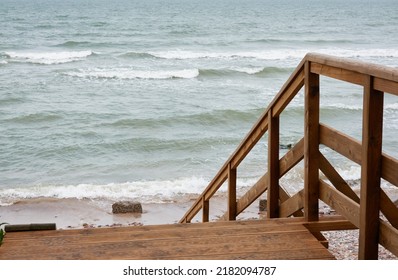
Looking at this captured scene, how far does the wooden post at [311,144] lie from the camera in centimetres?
382

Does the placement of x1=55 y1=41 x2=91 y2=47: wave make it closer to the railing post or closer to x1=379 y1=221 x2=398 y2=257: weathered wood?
the railing post

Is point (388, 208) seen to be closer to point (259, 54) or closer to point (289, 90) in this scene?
point (289, 90)

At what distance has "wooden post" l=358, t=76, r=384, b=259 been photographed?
9.80 feet

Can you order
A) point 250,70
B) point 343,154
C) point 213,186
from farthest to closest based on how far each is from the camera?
1. point 250,70
2. point 213,186
3. point 343,154

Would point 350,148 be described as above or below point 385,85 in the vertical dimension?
below

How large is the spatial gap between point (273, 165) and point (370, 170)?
5.17ft

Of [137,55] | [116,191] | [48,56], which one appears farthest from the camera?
[137,55]

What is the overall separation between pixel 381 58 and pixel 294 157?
3871 cm

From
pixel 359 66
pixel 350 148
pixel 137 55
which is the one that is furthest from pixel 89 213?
pixel 137 55

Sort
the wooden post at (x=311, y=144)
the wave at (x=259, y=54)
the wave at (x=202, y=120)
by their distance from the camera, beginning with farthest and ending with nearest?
1. the wave at (x=259, y=54)
2. the wave at (x=202, y=120)
3. the wooden post at (x=311, y=144)

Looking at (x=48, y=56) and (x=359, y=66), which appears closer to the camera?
(x=359, y=66)

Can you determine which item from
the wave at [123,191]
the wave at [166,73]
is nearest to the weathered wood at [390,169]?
the wave at [123,191]

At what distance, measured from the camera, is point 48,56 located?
4056 centimetres

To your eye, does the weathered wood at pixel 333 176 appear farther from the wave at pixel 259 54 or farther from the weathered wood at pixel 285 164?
the wave at pixel 259 54
